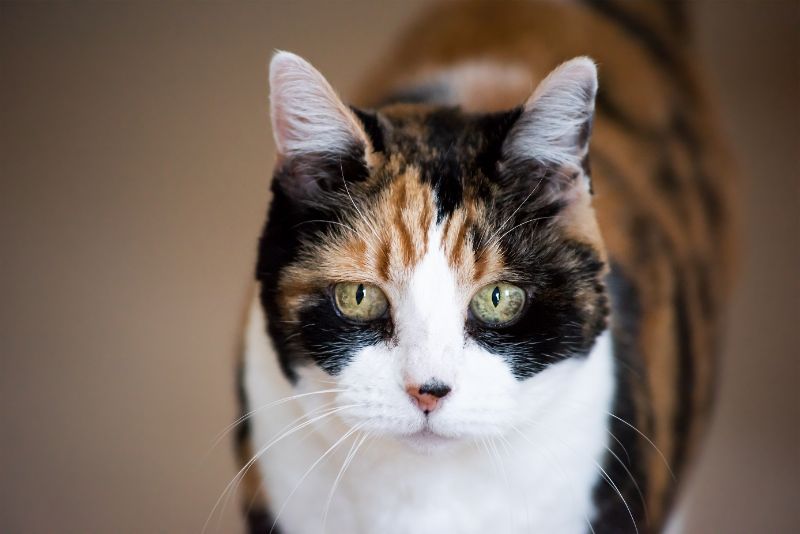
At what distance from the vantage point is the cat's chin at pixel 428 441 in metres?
0.74

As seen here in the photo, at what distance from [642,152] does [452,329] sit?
55 cm

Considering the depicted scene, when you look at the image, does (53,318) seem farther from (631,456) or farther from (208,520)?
(631,456)

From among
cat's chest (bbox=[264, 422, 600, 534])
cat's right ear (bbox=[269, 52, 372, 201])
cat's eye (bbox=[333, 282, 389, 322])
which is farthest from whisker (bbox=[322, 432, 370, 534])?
cat's right ear (bbox=[269, 52, 372, 201])

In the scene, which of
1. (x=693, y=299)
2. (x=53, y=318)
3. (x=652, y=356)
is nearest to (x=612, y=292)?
(x=652, y=356)

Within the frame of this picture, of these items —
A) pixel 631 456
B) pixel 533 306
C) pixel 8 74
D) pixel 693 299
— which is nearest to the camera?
pixel 533 306

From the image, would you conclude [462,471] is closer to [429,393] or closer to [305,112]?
[429,393]

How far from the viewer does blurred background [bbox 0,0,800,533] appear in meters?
0.93

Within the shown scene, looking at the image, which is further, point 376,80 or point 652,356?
point 376,80

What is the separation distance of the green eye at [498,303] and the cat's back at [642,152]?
21 centimetres

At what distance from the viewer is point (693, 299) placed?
3.73ft

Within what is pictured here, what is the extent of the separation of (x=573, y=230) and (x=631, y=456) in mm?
278

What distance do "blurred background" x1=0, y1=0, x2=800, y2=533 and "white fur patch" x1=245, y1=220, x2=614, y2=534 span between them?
0.37 ft

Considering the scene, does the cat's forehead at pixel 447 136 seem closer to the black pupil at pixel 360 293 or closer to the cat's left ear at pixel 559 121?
the cat's left ear at pixel 559 121

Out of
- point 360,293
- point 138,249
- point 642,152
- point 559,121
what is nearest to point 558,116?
point 559,121
